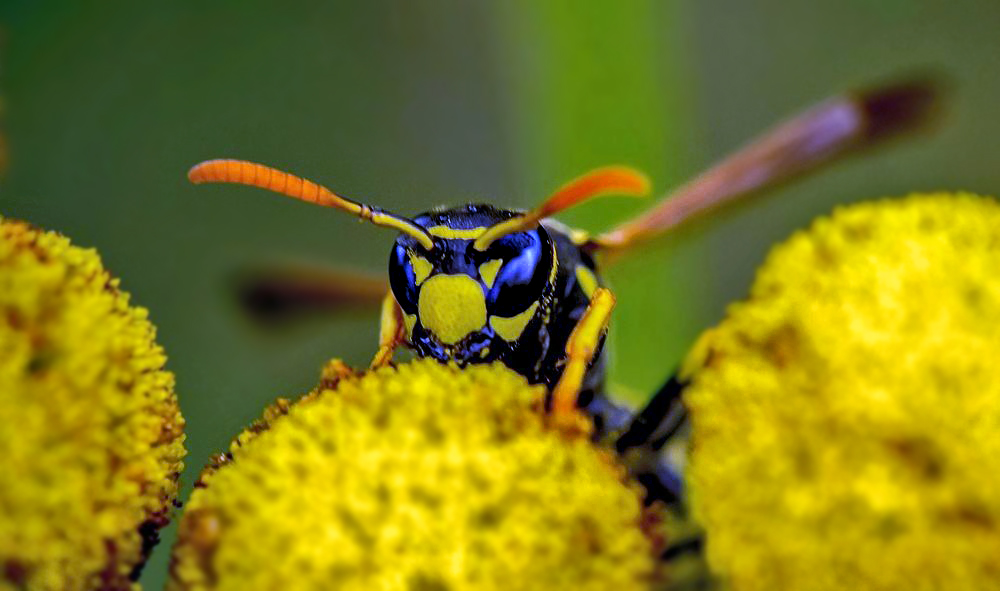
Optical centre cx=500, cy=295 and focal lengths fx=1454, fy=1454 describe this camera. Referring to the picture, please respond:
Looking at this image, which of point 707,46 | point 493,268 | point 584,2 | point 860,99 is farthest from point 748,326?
point 707,46

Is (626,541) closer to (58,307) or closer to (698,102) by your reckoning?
(58,307)

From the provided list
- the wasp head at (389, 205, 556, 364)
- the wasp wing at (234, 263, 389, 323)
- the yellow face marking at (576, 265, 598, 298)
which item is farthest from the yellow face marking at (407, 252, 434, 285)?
the wasp wing at (234, 263, 389, 323)

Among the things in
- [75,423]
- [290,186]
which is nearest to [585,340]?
[290,186]

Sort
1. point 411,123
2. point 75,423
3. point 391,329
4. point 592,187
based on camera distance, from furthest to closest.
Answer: point 411,123 → point 391,329 → point 592,187 → point 75,423

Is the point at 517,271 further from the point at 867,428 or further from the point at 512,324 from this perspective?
the point at 867,428

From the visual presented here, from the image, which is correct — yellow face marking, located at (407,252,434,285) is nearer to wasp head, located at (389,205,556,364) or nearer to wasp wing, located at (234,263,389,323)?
wasp head, located at (389,205,556,364)

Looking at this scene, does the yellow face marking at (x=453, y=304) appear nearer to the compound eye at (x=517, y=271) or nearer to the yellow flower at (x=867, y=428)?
the compound eye at (x=517, y=271)

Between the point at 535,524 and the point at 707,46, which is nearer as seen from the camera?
the point at 535,524
